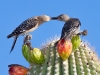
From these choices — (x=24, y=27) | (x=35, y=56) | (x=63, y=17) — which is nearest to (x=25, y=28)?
(x=24, y=27)

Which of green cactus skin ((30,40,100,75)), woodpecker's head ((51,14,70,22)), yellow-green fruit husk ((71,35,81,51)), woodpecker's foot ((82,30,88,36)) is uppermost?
woodpecker's head ((51,14,70,22))

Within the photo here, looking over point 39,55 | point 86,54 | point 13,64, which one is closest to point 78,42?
point 86,54

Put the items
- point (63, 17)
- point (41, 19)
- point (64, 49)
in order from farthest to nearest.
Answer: point (41, 19), point (63, 17), point (64, 49)

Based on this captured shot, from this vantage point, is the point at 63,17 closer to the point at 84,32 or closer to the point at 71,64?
the point at 84,32

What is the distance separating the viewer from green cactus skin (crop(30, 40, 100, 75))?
411 cm

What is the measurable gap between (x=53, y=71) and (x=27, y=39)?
114 centimetres

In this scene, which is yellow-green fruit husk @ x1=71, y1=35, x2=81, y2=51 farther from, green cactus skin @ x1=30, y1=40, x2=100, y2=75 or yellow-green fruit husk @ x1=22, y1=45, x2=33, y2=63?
yellow-green fruit husk @ x1=22, y1=45, x2=33, y2=63

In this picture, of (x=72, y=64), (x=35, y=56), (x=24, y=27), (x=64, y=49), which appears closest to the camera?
(x=72, y=64)

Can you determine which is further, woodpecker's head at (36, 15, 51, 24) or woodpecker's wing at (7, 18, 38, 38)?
woodpecker's head at (36, 15, 51, 24)

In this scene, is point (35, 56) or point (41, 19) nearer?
point (35, 56)

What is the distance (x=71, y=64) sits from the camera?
4332 millimetres

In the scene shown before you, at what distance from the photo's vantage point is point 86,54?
190 inches

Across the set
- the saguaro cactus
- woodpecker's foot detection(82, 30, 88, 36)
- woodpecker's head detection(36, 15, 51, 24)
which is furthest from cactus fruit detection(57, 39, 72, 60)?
woodpecker's head detection(36, 15, 51, 24)

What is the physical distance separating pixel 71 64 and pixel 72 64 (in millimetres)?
34
